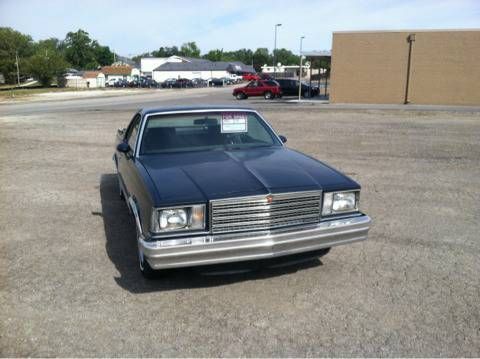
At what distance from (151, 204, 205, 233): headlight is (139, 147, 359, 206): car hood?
0.07 m

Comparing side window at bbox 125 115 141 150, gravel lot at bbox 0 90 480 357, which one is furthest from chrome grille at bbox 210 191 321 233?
side window at bbox 125 115 141 150

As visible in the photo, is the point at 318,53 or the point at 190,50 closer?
the point at 318,53

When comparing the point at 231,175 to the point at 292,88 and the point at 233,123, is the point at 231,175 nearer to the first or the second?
the point at 233,123

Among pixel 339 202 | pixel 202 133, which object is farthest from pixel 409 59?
pixel 339 202

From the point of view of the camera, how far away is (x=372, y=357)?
9.85 feet

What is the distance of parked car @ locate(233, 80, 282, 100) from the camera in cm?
3594

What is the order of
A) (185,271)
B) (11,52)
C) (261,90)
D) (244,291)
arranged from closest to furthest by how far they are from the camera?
(244,291)
(185,271)
(261,90)
(11,52)

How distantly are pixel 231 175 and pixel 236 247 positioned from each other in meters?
0.69

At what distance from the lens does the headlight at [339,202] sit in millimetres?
3934

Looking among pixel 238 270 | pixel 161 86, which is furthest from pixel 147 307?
pixel 161 86

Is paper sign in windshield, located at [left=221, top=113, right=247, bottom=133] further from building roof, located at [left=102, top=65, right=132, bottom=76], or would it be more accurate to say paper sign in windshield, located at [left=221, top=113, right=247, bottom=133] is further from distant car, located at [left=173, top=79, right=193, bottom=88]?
building roof, located at [left=102, top=65, right=132, bottom=76]

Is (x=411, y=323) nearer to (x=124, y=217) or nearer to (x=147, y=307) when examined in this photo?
(x=147, y=307)

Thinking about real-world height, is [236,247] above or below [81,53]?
below

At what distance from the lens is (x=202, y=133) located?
509cm
